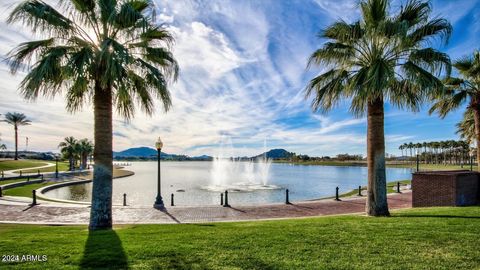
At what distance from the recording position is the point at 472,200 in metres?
14.5

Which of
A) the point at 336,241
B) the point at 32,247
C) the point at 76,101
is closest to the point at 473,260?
the point at 336,241

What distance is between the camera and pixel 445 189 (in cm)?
1410

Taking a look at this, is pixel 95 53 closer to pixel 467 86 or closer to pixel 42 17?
pixel 42 17

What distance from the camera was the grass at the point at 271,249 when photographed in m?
4.82

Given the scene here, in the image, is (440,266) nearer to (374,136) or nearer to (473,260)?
(473,260)

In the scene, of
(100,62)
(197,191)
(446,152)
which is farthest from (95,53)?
(446,152)

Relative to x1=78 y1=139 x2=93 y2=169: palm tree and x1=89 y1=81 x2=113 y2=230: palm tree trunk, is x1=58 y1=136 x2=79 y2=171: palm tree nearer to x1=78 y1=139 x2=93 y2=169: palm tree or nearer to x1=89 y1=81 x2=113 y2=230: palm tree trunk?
x1=78 y1=139 x2=93 y2=169: palm tree

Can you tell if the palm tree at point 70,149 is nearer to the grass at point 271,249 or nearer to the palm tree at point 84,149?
the palm tree at point 84,149

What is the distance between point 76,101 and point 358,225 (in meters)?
10.7

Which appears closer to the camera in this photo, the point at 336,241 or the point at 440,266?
the point at 440,266

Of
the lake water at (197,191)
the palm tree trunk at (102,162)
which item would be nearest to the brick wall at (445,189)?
the lake water at (197,191)

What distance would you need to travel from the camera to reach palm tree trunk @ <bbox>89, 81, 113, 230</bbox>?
9438 mm

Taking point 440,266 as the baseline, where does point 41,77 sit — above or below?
above

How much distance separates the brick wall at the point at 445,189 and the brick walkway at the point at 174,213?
2.57 meters
